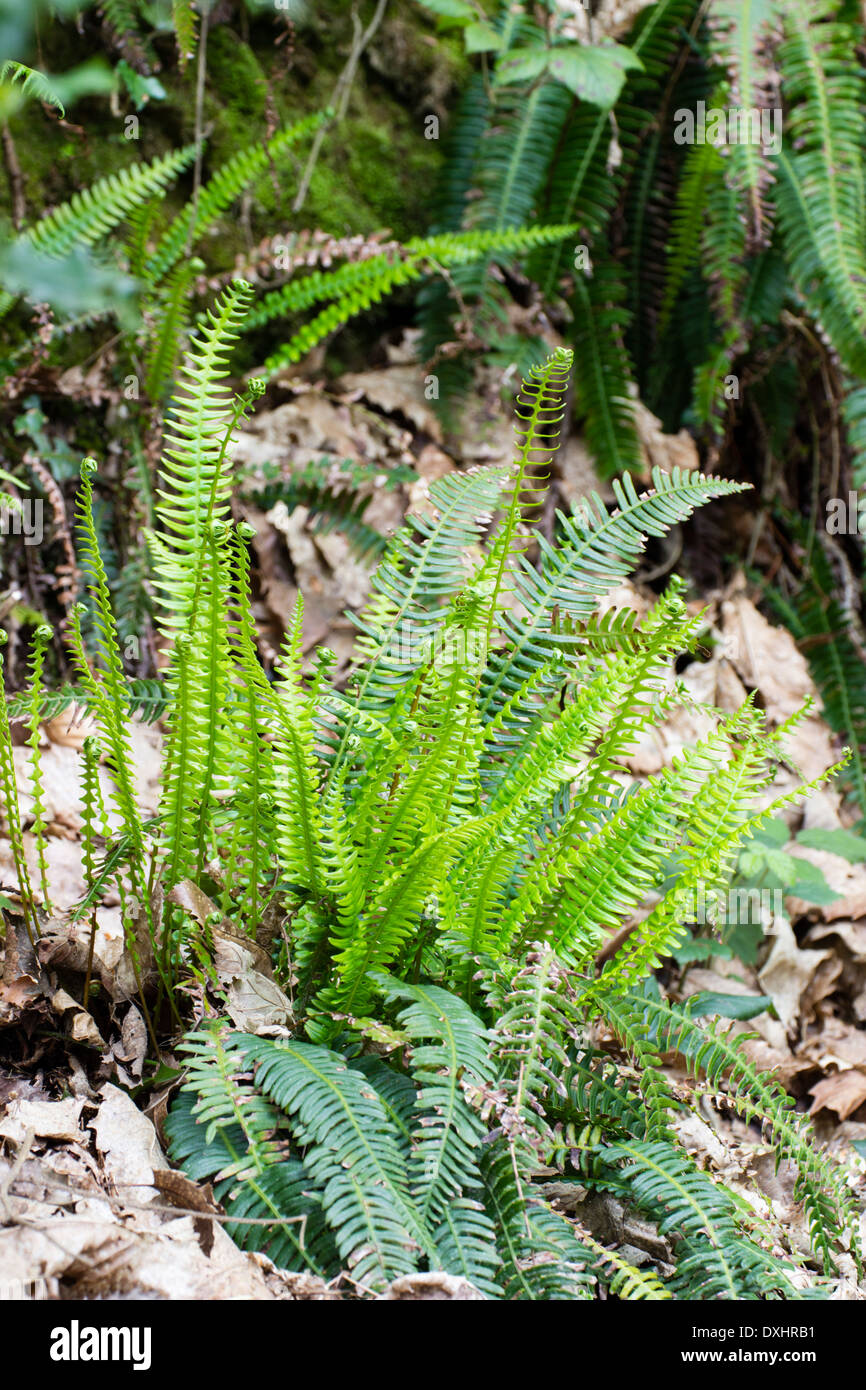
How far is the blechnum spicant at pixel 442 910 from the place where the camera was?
140 cm

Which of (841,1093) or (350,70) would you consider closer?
(841,1093)

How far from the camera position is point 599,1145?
5.52 ft
